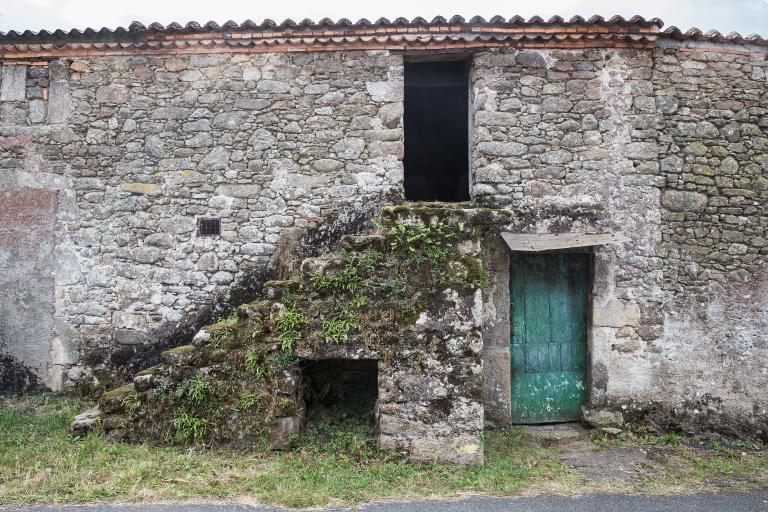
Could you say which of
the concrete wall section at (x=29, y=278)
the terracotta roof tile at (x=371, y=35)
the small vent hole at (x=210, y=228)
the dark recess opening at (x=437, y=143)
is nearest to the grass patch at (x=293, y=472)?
the concrete wall section at (x=29, y=278)

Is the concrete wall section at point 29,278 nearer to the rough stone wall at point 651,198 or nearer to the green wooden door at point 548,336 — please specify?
the rough stone wall at point 651,198

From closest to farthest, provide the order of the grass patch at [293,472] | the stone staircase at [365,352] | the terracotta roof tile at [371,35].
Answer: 1. the grass patch at [293,472]
2. the stone staircase at [365,352]
3. the terracotta roof tile at [371,35]

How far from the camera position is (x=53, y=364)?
6539 mm

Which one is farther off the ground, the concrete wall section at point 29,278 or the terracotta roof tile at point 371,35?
the terracotta roof tile at point 371,35

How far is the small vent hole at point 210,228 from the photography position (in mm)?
6445

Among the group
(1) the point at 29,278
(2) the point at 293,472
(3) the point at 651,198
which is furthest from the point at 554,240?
(1) the point at 29,278

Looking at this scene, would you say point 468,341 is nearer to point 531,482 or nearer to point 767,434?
point 531,482

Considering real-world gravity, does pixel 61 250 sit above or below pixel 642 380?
above

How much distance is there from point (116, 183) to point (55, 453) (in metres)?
3.24

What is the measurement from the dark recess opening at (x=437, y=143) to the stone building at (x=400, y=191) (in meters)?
2.54

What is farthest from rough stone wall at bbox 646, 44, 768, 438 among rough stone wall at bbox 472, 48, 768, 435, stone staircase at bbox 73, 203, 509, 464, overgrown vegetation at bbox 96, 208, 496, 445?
overgrown vegetation at bbox 96, 208, 496, 445

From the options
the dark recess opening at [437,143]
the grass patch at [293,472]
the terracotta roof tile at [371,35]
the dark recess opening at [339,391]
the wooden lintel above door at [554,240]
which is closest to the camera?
the grass patch at [293,472]

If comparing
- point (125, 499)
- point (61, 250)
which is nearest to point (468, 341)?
point (125, 499)

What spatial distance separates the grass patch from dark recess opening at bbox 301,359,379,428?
0.22 m
